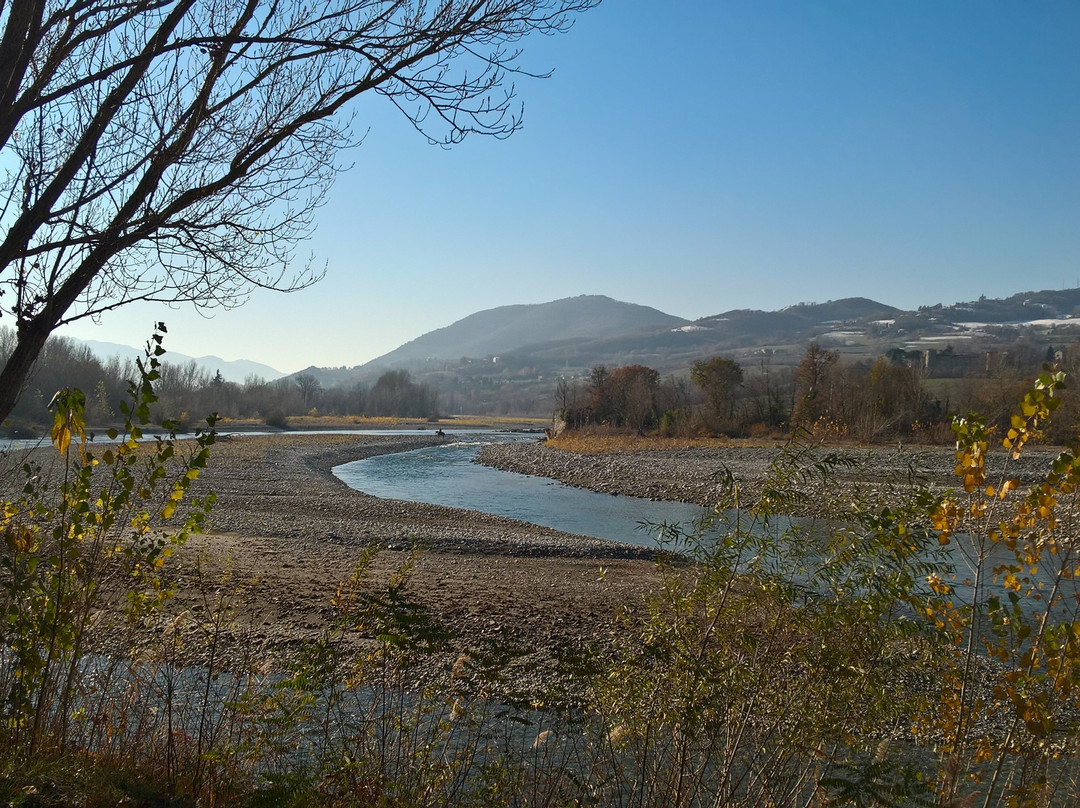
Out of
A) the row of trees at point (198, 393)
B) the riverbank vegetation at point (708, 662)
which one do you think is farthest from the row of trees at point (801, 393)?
the row of trees at point (198, 393)

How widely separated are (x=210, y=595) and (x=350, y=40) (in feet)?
32.2

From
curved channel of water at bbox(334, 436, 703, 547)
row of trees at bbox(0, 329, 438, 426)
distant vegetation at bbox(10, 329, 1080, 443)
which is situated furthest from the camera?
distant vegetation at bbox(10, 329, 1080, 443)

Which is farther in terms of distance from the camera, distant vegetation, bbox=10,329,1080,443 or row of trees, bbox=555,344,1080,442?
row of trees, bbox=555,344,1080,442

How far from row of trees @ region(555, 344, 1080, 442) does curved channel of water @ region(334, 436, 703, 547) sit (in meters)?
12.6

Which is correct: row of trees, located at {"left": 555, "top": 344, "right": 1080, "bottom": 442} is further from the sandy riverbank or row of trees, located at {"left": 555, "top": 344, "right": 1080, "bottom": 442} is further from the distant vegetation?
the sandy riverbank

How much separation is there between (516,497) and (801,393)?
20883mm

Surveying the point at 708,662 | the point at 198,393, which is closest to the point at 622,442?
the point at 708,662

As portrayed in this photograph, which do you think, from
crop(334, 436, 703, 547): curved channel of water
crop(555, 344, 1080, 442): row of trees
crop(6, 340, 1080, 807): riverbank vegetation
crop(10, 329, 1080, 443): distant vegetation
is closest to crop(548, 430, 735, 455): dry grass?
crop(10, 329, 1080, 443): distant vegetation

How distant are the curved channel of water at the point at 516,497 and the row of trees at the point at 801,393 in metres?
12.6

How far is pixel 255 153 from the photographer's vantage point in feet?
14.4

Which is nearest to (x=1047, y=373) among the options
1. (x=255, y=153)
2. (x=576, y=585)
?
(x=255, y=153)

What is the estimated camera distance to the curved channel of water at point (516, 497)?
2447 centimetres

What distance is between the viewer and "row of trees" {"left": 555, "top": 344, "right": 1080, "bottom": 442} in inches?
1754

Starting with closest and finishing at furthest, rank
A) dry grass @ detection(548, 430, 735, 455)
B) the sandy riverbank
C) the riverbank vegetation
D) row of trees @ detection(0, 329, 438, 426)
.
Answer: the riverbank vegetation
the sandy riverbank
row of trees @ detection(0, 329, 438, 426)
dry grass @ detection(548, 430, 735, 455)
